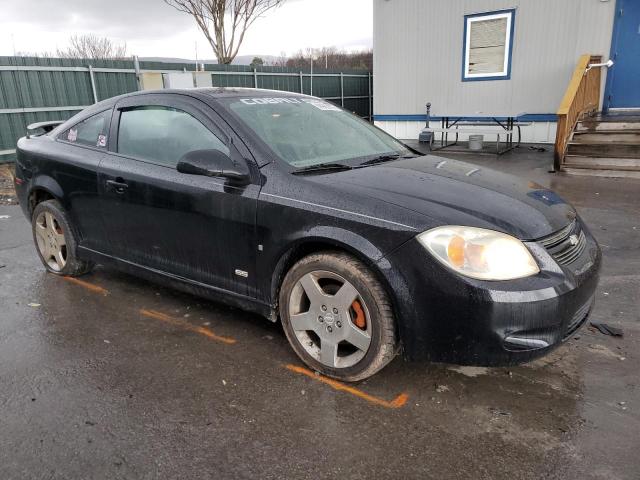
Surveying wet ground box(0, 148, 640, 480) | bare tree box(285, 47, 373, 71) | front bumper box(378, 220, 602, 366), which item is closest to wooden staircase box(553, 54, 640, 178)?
wet ground box(0, 148, 640, 480)

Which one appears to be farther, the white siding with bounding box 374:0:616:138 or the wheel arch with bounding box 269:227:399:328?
the white siding with bounding box 374:0:616:138

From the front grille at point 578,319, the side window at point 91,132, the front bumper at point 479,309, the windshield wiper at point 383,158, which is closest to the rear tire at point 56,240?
the side window at point 91,132

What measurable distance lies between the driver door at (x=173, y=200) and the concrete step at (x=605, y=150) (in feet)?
27.7

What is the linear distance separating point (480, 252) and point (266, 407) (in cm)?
136

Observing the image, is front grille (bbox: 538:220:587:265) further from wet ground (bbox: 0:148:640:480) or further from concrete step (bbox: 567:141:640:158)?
concrete step (bbox: 567:141:640:158)

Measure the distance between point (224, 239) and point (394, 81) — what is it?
12730mm

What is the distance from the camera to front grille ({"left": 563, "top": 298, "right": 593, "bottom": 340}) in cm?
266

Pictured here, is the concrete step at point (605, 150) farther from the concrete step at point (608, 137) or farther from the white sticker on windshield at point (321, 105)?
the white sticker on windshield at point (321, 105)

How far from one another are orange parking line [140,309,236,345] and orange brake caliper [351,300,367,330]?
1.06m

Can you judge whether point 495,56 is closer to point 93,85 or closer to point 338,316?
point 93,85

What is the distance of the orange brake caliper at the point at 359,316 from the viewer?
2.81 metres

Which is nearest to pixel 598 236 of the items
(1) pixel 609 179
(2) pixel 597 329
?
(2) pixel 597 329

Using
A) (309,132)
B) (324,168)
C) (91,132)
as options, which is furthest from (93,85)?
(324,168)

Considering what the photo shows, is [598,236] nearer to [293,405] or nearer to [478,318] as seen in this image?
[478,318]
